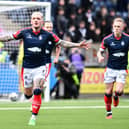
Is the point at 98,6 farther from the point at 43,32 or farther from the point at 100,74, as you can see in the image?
the point at 43,32

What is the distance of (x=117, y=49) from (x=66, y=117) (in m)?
1.91

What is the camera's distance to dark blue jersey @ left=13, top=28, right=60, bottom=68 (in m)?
10.4

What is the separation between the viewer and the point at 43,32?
10.5 metres

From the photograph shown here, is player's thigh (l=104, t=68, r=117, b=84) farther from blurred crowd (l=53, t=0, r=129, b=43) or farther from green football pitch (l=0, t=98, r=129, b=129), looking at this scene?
blurred crowd (l=53, t=0, r=129, b=43)

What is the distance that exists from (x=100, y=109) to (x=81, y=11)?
895 cm

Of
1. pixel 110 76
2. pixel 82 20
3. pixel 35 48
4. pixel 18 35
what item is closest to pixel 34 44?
pixel 35 48

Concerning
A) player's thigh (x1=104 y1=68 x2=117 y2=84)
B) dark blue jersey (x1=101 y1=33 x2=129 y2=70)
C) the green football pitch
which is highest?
dark blue jersey (x1=101 y1=33 x2=129 y2=70)

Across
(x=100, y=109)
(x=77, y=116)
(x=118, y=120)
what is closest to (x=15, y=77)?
(x=100, y=109)

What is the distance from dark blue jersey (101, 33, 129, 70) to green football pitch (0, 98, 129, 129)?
115 cm

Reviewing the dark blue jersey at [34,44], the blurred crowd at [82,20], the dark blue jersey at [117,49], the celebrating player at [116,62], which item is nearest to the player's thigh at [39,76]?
the dark blue jersey at [34,44]

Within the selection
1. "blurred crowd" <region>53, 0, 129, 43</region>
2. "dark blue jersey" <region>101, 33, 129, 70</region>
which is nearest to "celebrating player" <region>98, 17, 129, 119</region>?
"dark blue jersey" <region>101, 33, 129, 70</region>

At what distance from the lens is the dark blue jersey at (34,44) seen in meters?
10.4

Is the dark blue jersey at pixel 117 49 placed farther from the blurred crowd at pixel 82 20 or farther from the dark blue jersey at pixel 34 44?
the blurred crowd at pixel 82 20

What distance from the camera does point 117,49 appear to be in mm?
A: 11766
